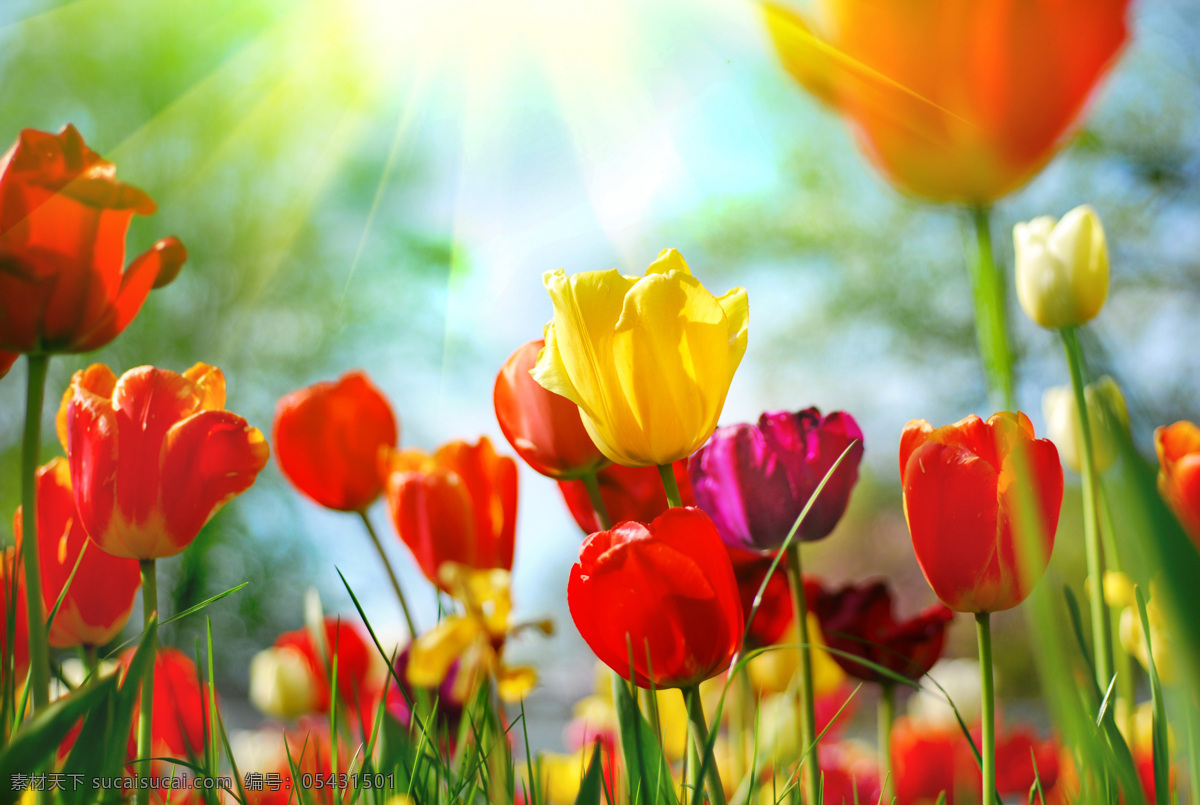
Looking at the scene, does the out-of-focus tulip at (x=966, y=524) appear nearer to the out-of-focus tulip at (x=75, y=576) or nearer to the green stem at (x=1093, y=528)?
the green stem at (x=1093, y=528)

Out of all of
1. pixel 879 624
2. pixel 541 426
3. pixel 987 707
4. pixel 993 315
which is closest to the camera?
pixel 993 315

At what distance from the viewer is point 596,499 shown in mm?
418

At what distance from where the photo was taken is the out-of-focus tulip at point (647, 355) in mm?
327

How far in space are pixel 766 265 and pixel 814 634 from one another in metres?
5.19

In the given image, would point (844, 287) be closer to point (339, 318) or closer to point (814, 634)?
point (339, 318)

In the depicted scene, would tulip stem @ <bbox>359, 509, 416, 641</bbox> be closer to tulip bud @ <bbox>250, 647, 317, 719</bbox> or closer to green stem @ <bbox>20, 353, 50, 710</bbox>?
green stem @ <bbox>20, 353, 50, 710</bbox>

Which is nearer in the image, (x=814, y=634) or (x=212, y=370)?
(x=212, y=370)

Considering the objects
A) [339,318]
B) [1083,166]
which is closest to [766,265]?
[1083,166]

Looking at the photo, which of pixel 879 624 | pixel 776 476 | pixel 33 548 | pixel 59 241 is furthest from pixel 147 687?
pixel 879 624

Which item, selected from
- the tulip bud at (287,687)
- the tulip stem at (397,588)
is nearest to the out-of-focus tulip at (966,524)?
the tulip stem at (397,588)

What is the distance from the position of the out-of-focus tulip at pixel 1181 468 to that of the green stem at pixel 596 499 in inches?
9.9

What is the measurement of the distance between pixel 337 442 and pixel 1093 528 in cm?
50

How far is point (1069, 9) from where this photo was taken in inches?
9.4

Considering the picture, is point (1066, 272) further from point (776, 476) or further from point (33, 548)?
point (33, 548)
